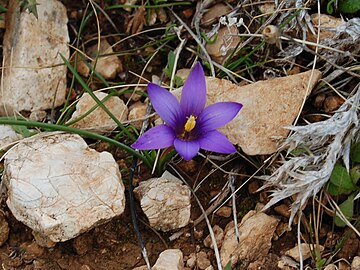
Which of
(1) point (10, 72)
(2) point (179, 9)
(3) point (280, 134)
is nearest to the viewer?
(3) point (280, 134)

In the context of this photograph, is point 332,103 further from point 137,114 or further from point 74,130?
point 74,130

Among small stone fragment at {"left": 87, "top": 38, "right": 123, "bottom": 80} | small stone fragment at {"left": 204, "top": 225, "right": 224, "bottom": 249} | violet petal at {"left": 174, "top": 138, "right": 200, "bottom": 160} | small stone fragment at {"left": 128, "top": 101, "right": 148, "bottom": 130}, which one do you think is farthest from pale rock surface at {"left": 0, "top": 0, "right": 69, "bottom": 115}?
small stone fragment at {"left": 204, "top": 225, "right": 224, "bottom": 249}

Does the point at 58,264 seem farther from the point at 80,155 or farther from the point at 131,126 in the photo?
the point at 131,126

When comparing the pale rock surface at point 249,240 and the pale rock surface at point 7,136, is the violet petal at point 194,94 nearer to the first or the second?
the pale rock surface at point 249,240

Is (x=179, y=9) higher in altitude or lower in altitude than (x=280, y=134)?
higher

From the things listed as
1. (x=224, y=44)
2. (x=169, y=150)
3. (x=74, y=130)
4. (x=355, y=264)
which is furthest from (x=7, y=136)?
(x=355, y=264)

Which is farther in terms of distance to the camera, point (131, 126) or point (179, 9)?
point (179, 9)

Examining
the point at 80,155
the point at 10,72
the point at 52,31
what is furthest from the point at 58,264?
the point at 52,31
